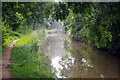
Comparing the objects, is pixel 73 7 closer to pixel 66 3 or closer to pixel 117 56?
pixel 66 3

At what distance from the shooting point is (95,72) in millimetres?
9812

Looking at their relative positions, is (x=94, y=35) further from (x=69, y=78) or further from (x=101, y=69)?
(x=101, y=69)

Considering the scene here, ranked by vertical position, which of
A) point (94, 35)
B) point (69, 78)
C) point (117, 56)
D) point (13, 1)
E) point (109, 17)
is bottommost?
point (69, 78)

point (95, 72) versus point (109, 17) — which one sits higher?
point (109, 17)

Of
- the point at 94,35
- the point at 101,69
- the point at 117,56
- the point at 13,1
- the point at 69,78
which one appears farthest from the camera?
the point at 117,56

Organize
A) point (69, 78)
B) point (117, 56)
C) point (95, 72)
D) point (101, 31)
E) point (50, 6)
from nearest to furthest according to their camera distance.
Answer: point (50, 6), point (101, 31), point (69, 78), point (95, 72), point (117, 56)

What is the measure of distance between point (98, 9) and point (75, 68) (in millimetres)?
6478

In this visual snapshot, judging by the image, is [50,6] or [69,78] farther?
[69,78]

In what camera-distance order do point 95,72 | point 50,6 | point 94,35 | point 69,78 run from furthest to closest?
point 95,72 → point 69,78 → point 94,35 → point 50,6

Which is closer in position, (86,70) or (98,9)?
(98,9)

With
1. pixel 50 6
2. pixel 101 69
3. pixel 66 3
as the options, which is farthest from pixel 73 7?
pixel 101 69

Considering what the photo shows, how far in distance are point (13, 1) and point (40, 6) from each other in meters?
1.17

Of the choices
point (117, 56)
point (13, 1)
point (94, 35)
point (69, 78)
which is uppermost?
point (13, 1)

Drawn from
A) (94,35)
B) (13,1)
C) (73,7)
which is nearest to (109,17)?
(94,35)
